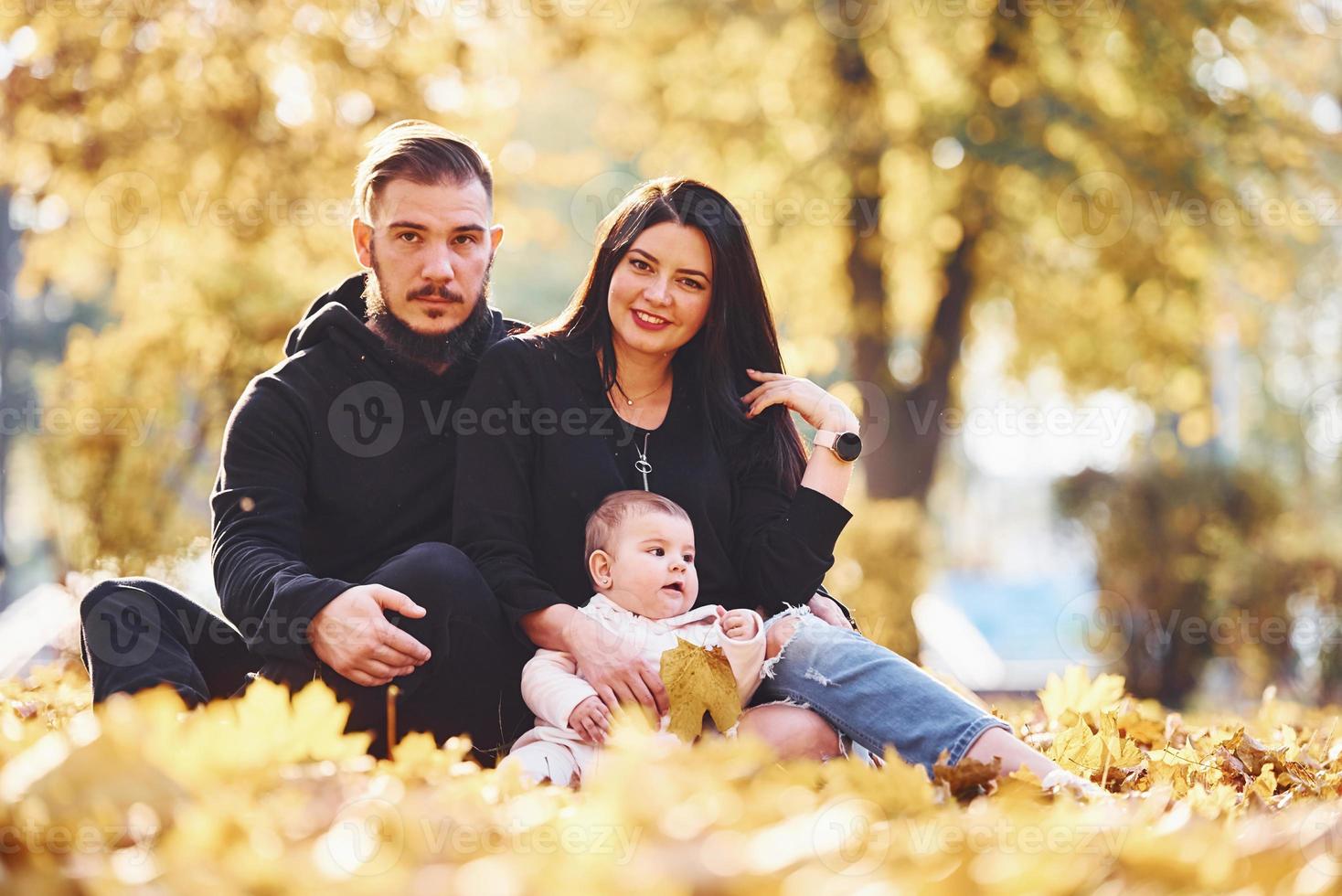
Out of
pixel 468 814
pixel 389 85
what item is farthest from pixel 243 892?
pixel 389 85

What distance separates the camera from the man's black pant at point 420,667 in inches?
105

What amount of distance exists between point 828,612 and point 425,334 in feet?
4.05

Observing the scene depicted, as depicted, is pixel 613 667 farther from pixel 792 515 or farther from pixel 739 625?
pixel 792 515

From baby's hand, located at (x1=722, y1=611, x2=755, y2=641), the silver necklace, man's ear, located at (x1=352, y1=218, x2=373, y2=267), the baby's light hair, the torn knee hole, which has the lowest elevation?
the torn knee hole

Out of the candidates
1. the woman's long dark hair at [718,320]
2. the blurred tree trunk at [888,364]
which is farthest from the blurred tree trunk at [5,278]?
the woman's long dark hair at [718,320]

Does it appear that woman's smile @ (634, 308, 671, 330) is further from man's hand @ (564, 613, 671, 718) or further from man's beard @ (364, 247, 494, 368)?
man's hand @ (564, 613, 671, 718)

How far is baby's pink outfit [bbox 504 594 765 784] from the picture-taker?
2.55 m

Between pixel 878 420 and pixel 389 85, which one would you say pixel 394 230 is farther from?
pixel 878 420

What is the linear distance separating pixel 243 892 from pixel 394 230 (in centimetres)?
225

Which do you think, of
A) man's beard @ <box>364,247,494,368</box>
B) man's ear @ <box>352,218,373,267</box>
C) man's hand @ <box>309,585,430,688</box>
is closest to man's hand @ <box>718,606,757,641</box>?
man's hand @ <box>309,585,430,688</box>

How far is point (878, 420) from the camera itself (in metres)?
10.2

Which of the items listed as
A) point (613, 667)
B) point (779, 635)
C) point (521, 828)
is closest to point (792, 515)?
point (779, 635)

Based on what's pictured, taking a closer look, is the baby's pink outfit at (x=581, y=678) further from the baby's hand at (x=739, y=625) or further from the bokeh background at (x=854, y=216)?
the bokeh background at (x=854, y=216)

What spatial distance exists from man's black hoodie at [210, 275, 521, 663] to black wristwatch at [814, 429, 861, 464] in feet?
3.06
